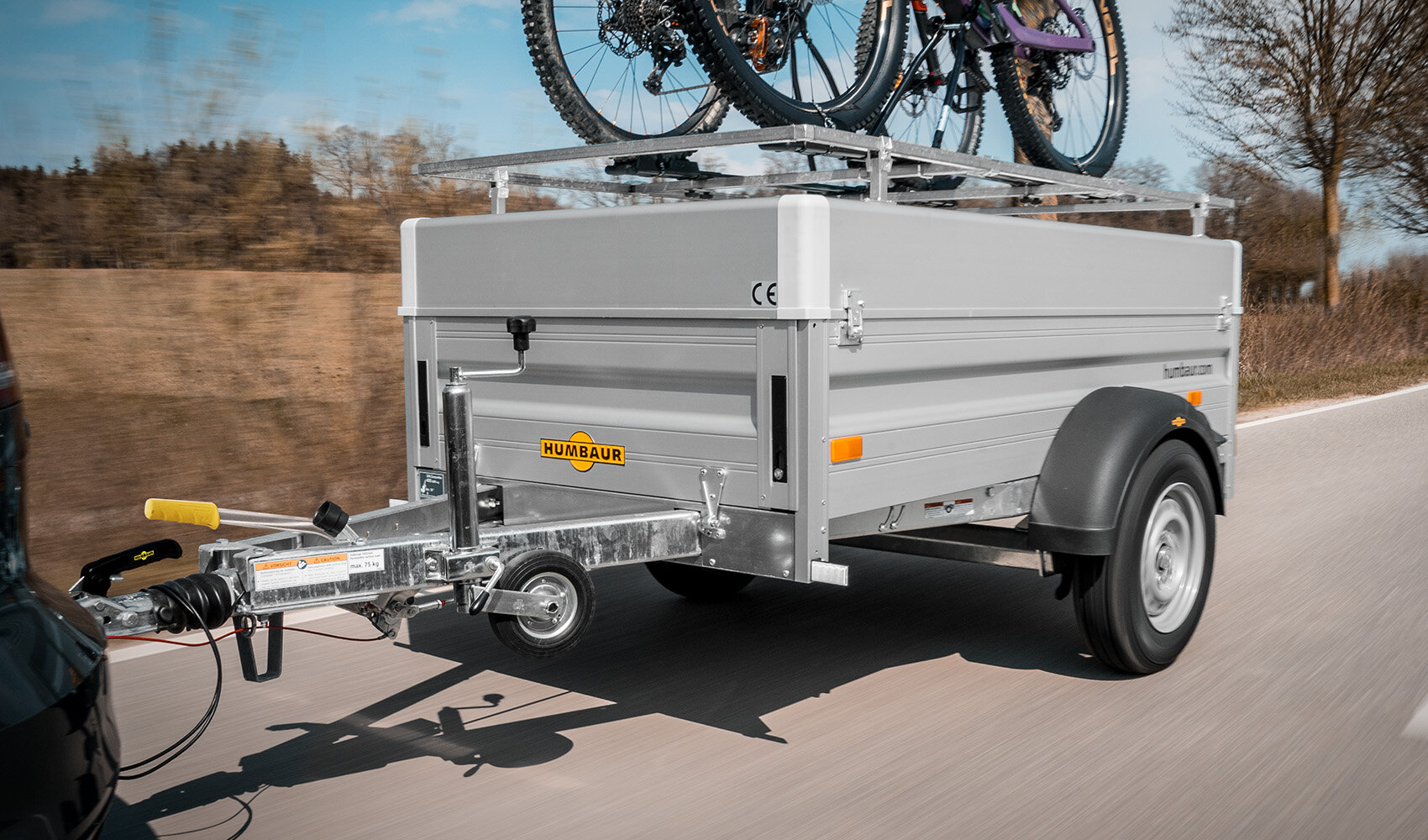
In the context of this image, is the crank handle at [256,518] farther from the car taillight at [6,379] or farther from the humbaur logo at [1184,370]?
the humbaur logo at [1184,370]

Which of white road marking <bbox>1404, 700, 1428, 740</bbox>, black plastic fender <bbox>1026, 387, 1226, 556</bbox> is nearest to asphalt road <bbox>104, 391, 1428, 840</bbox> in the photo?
white road marking <bbox>1404, 700, 1428, 740</bbox>

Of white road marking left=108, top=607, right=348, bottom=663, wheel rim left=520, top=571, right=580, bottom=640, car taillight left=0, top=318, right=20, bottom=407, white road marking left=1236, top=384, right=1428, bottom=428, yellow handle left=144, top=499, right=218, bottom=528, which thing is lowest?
white road marking left=108, top=607, right=348, bottom=663

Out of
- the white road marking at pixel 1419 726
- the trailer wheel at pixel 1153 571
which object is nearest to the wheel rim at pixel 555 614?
the trailer wheel at pixel 1153 571

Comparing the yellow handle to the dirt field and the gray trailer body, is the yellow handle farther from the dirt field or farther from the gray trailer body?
the dirt field

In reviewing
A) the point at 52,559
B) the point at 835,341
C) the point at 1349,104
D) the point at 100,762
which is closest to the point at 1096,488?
the point at 835,341

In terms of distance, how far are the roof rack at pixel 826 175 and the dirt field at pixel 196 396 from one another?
11.2 ft

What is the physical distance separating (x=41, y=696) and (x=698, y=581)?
4184 mm

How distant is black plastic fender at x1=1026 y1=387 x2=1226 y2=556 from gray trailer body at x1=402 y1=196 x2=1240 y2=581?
9 centimetres

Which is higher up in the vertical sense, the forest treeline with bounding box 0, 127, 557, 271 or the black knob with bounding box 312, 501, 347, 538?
the forest treeline with bounding box 0, 127, 557, 271

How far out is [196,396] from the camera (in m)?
8.90

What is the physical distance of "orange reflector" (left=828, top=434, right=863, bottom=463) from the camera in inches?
148

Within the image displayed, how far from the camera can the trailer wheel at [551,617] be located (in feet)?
11.1

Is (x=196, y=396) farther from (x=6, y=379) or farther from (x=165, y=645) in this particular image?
(x=6, y=379)

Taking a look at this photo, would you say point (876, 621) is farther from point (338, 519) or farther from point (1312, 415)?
point (1312, 415)
